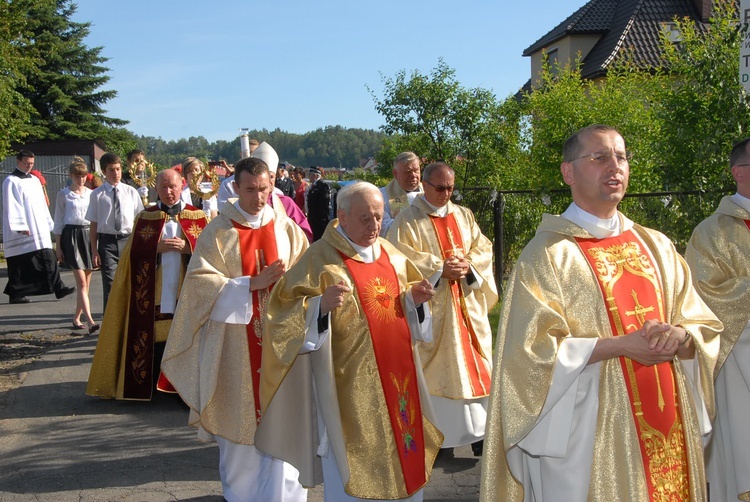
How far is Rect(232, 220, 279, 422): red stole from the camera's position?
16.6ft

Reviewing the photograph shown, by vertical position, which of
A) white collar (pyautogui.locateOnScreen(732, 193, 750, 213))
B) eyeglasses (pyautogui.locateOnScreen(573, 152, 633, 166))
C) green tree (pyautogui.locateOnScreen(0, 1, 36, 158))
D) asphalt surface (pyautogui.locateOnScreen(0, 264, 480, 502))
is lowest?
asphalt surface (pyautogui.locateOnScreen(0, 264, 480, 502))

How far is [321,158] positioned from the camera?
6788 centimetres

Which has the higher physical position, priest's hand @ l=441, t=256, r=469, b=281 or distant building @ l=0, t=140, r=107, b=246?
distant building @ l=0, t=140, r=107, b=246

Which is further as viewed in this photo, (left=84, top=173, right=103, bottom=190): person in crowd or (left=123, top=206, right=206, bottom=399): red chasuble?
(left=84, top=173, right=103, bottom=190): person in crowd

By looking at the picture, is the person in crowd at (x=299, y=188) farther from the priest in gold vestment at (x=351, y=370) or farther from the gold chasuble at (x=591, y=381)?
the gold chasuble at (x=591, y=381)

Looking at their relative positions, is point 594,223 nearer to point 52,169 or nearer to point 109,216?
point 109,216

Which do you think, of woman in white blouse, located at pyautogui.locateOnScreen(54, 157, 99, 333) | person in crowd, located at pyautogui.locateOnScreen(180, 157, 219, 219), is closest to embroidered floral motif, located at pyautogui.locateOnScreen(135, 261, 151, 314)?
person in crowd, located at pyautogui.locateOnScreen(180, 157, 219, 219)

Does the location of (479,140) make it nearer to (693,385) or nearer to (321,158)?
(693,385)

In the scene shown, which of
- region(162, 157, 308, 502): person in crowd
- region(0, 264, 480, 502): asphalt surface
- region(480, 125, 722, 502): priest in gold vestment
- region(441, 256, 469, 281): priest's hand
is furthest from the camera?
region(441, 256, 469, 281): priest's hand

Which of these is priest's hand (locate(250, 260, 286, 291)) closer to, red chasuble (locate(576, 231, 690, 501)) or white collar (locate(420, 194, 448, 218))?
white collar (locate(420, 194, 448, 218))

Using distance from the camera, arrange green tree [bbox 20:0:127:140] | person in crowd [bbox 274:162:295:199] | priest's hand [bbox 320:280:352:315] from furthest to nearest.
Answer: green tree [bbox 20:0:127:140] < person in crowd [bbox 274:162:295:199] < priest's hand [bbox 320:280:352:315]

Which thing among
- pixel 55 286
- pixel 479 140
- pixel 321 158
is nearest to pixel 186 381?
pixel 55 286

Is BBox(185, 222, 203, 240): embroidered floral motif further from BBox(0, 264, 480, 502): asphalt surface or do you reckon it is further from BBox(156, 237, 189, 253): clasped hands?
BBox(0, 264, 480, 502): asphalt surface

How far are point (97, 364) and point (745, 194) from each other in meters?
5.48
